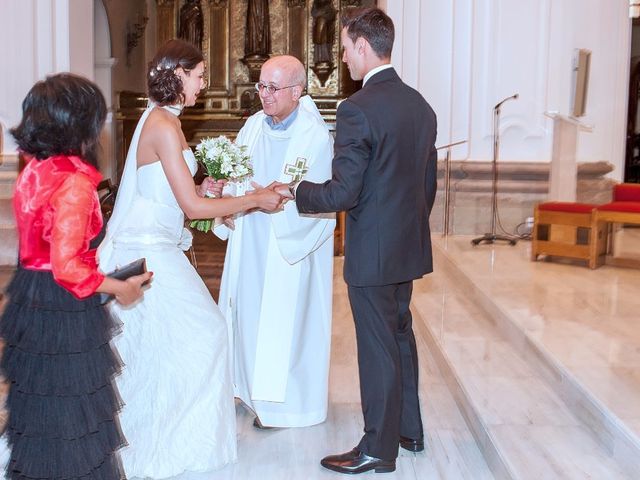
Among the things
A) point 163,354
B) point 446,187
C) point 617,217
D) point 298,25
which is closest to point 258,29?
point 298,25

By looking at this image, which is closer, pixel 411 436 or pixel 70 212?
pixel 70 212

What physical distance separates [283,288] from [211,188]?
0.67 m

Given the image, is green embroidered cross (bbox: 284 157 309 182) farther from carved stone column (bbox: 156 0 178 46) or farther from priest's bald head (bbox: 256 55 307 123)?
carved stone column (bbox: 156 0 178 46)

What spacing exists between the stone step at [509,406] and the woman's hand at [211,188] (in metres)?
1.54

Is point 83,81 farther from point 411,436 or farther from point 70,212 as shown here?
point 411,436

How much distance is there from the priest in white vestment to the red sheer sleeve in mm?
1589

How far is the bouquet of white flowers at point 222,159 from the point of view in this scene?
3703 millimetres

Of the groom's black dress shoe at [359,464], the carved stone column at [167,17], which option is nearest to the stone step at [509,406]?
the groom's black dress shoe at [359,464]

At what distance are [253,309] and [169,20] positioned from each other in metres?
12.1

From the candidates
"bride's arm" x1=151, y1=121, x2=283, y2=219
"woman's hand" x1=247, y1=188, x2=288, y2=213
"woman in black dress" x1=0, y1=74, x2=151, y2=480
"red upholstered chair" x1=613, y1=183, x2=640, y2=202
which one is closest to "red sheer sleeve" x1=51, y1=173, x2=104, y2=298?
"woman in black dress" x1=0, y1=74, x2=151, y2=480

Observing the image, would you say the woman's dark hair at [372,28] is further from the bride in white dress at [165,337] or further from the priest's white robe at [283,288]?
the priest's white robe at [283,288]

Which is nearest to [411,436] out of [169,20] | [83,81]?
[83,81]

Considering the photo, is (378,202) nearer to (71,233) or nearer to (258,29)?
(71,233)

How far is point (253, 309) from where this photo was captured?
425 cm
